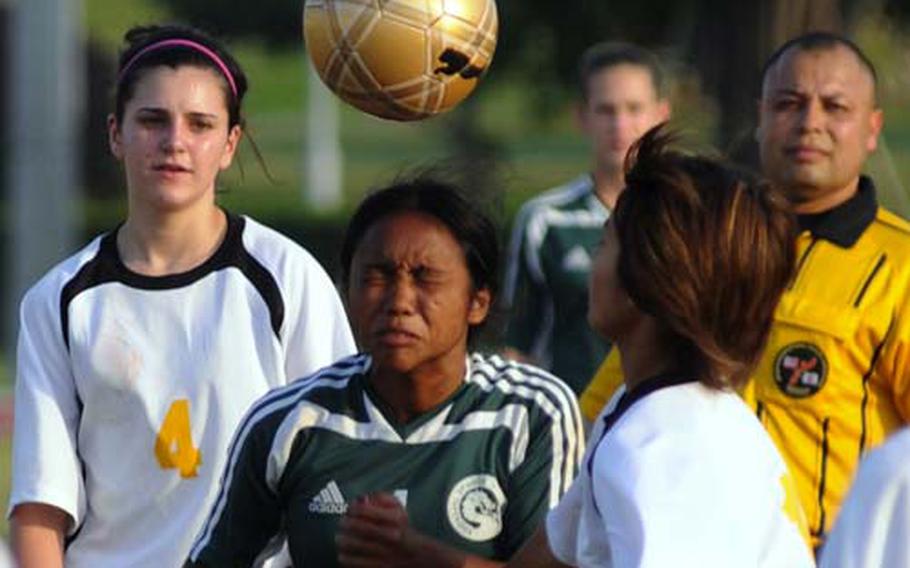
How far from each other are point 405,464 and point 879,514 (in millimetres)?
1887

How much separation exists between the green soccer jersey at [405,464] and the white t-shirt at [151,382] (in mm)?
803

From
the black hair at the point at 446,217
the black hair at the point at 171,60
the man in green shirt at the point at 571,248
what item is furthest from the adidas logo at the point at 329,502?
the man in green shirt at the point at 571,248

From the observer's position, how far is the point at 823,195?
6777 mm

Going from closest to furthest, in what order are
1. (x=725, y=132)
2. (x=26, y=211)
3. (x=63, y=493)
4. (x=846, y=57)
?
(x=63, y=493) < (x=846, y=57) < (x=26, y=211) < (x=725, y=132)

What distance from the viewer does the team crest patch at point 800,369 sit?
21.4 ft

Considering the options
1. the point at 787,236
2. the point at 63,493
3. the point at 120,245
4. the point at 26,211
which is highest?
the point at 787,236

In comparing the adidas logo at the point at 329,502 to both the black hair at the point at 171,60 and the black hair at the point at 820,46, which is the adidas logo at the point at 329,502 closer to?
the black hair at the point at 171,60

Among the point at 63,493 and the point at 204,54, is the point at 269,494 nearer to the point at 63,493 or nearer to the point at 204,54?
the point at 63,493

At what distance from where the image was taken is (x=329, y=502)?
200 inches

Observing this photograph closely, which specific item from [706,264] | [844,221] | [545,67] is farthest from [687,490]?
[545,67]

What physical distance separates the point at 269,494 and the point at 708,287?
1150 mm

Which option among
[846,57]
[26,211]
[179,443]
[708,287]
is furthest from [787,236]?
[26,211]

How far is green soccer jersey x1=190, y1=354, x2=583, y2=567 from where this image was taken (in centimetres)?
A: 506

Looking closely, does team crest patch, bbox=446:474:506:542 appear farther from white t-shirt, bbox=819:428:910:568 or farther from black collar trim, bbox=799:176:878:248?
black collar trim, bbox=799:176:878:248
